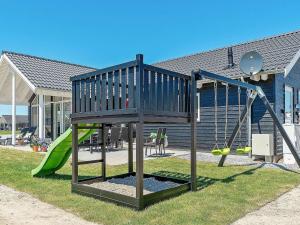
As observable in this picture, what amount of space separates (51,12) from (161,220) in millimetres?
15649

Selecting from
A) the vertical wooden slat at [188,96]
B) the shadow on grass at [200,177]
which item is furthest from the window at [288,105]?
the vertical wooden slat at [188,96]

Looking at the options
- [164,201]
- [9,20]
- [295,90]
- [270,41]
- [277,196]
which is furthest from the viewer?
[9,20]

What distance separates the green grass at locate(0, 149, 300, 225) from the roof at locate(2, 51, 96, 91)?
286 inches

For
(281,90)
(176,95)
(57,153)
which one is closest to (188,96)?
(176,95)

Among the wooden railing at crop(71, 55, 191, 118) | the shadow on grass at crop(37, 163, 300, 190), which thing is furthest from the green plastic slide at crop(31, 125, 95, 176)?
the wooden railing at crop(71, 55, 191, 118)

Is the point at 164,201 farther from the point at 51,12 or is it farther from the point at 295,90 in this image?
the point at 51,12

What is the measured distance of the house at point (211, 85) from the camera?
35.7 ft

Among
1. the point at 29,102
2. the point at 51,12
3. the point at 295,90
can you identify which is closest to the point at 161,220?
the point at 295,90

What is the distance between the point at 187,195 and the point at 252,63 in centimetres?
546

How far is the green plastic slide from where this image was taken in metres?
6.88

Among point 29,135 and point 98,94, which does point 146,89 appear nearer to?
point 98,94

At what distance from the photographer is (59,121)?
17828 mm

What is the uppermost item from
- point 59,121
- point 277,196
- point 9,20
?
point 9,20

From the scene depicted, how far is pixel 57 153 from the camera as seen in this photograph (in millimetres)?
7293
